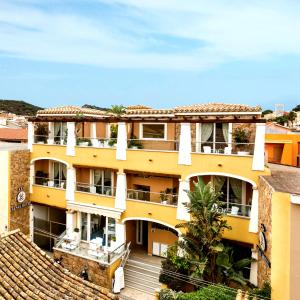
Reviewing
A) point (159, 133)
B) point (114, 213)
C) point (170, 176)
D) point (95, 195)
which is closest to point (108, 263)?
point (114, 213)

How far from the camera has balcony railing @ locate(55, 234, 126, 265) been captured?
856 inches

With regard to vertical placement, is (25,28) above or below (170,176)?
above

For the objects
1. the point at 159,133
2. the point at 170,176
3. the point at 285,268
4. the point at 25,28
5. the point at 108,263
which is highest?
the point at 25,28

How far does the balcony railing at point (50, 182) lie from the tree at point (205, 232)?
13.6 m

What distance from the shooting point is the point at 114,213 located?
77.8ft

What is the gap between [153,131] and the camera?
82.6ft

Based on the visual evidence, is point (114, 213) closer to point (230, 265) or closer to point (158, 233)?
point (158, 233)

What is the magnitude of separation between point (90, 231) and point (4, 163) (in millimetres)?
9180

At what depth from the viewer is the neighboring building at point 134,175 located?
2042cm

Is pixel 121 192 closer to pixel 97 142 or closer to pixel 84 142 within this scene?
pixel 97 142

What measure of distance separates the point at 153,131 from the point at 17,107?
275 feet

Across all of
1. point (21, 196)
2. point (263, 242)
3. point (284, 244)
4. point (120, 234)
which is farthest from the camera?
point (21, 196)

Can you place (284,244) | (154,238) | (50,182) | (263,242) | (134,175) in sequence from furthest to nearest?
(50,182) → (134,175) → (154,238) → (263,242) → (284,244)

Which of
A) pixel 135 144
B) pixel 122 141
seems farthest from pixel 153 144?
pixel 122 141
